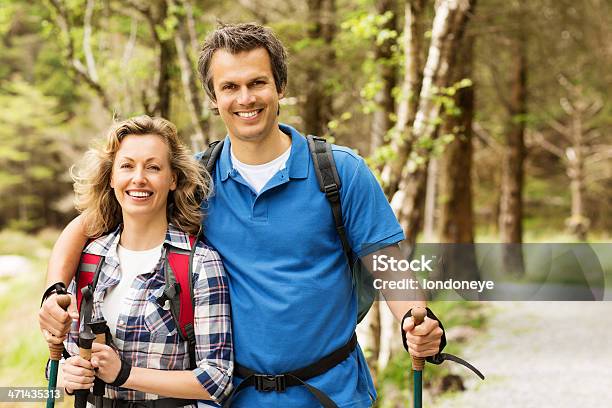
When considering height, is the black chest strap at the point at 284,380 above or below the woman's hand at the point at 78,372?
below

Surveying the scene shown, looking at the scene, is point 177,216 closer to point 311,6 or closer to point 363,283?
point 363,283

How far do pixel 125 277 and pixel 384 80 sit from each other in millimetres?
5211

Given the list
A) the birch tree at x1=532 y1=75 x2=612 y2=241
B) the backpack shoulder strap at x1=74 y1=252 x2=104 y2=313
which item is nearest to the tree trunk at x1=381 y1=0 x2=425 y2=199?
the backpack shoulder strap at x1=74 y1=252 x2=104 y2=313

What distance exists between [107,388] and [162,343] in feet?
0.86

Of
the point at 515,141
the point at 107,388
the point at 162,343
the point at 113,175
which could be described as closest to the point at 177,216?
the point at 113,175

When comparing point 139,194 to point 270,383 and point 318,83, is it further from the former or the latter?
point 318,83

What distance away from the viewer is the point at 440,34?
4898mm

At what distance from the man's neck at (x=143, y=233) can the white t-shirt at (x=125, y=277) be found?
0.8 inches

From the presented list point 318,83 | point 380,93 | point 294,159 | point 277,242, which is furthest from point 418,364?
point 318,83

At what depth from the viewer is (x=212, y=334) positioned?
2.36 metres

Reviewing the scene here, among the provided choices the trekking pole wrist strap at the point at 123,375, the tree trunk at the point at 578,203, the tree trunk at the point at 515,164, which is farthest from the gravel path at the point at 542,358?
the tree trunk at the point at 578,203

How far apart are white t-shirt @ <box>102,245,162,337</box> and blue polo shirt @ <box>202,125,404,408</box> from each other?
227 millimetres

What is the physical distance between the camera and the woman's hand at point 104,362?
2.25 m

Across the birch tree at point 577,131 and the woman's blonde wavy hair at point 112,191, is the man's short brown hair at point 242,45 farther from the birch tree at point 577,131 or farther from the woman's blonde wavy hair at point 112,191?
the birch tree at point 577,131
